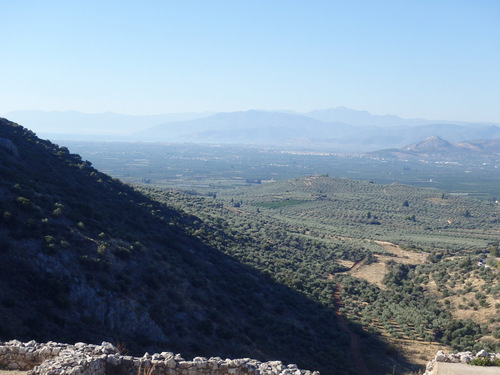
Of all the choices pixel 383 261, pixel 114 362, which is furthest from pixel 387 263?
pixel 114 362

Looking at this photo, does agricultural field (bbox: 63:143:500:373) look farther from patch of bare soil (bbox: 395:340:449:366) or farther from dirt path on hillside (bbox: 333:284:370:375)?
dirt path on hillside (bbox: 333:284:370:375)

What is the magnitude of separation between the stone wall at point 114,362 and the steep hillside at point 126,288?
2250 millimetres

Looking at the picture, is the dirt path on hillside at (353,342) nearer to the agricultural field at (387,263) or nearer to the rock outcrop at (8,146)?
the agricultural field at (387,263)

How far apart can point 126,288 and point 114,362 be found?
824 centimetres

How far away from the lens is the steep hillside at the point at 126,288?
14.2 metres

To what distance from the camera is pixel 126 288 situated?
57.1 ft

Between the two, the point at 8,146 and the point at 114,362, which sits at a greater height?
the point at 8,146

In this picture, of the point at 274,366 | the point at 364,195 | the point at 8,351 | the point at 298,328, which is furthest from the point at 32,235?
the point at 364,195

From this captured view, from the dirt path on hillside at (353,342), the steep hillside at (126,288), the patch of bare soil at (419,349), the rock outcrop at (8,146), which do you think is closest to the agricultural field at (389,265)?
the patch of bare soil at (419,349)

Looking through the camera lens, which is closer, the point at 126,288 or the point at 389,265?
the point at 126,288

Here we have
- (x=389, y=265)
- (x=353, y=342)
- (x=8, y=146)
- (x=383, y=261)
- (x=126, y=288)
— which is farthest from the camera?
(x=383, y=261)

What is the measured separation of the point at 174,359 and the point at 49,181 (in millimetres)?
21620

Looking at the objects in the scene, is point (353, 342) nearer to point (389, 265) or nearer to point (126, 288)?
point (126, 288)

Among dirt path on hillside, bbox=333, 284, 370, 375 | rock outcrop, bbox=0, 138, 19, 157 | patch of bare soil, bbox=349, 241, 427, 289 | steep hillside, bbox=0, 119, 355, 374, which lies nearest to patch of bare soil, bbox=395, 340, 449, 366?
dirt path on hillside, bbox=333, 284, 370, 375
